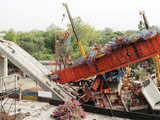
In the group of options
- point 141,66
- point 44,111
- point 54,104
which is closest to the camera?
point 44,111

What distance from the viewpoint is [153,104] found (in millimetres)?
7543

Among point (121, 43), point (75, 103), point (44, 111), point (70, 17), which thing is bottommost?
point (44, 111)

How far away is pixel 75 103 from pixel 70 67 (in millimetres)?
2364

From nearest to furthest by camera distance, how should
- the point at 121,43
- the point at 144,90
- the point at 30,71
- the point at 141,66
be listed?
the point at 121,43 < the point at 144,90 < the point at 30,71 < the point at 141,66

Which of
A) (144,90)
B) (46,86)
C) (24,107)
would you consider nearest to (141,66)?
(144,90)

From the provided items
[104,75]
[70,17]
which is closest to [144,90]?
[104,75]

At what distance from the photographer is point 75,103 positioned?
7414mm

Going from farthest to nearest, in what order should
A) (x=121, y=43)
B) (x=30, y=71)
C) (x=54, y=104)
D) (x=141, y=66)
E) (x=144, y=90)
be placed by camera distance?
(x=141, y=66), (x=30, y=71), (x=54, y=104), (x=144, y=90), (x=121, y=43)

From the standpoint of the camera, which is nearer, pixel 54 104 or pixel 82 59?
pixel 82 59

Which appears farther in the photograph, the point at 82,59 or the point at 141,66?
the point at 141,66

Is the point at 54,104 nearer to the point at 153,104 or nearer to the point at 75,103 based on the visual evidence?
the point at 75,103

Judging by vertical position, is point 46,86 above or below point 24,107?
above

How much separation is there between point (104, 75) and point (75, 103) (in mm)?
2423

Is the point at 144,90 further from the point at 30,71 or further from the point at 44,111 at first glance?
the point at 30,71
